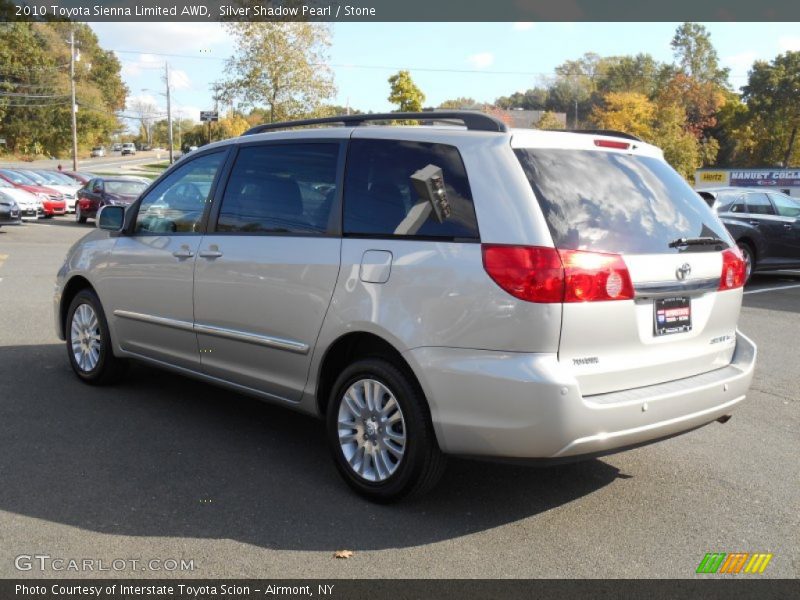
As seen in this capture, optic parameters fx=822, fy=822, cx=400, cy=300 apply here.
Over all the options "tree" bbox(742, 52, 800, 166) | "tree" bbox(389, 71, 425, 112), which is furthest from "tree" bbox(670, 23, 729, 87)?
"tree" bbox(389, 71, 425, 112)

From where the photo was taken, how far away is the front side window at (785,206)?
47.3ft

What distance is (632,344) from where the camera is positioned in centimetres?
375

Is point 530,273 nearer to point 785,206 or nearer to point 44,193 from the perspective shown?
point 785,206

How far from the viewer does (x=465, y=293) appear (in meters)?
3.70

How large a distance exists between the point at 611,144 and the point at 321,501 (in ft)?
7.63

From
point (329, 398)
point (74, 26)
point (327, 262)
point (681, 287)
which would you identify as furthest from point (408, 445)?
point (74, 26)

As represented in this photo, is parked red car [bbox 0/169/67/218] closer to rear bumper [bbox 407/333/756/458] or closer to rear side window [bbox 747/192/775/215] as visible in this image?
rear side window [bbox 747/192/775/215]

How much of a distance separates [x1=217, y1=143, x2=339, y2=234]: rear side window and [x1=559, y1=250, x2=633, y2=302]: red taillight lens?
148 cm

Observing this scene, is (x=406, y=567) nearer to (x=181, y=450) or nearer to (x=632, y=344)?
(x=632, y=344)

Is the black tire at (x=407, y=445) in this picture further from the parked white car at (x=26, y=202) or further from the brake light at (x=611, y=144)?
the parked white car at (x=26, y=202)

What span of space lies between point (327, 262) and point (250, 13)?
1219 inches

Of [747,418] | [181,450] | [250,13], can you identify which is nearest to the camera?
[181,450]

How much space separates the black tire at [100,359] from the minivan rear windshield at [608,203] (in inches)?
148

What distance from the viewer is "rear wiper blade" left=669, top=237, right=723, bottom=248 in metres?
3.97
